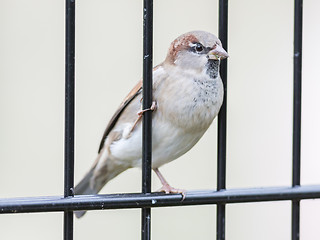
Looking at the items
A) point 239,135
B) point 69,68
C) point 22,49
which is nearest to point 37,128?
point 22,49

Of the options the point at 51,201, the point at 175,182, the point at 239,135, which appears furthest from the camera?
the point at 239,135

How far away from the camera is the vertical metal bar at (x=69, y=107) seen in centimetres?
184

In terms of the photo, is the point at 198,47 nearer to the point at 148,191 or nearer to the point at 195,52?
the point at 195,52

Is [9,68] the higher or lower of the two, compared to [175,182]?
higher

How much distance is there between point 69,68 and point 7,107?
2439mm

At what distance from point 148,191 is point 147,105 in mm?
185

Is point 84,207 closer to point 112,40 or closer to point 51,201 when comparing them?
point 51,201

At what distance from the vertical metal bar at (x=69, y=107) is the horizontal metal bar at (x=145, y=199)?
4cm

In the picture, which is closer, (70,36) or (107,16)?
(70,36)

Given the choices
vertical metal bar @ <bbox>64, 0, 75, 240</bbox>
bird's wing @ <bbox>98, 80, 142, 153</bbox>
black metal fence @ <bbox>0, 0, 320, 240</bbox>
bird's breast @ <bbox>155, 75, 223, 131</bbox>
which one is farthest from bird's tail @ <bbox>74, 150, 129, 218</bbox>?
vertical metal bar @ <bbox>64, 0, 75, 240</bbox>

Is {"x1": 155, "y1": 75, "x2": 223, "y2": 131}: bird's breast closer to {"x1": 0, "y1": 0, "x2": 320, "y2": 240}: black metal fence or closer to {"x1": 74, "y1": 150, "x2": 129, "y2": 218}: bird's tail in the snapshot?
{"x1": 0, "y1": 0, "x2": 320, "y2": 240}: black metal fence

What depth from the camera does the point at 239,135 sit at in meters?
4.41

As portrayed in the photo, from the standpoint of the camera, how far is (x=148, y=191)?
1.92 metres

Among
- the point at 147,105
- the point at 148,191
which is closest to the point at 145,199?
the point at 148,191
